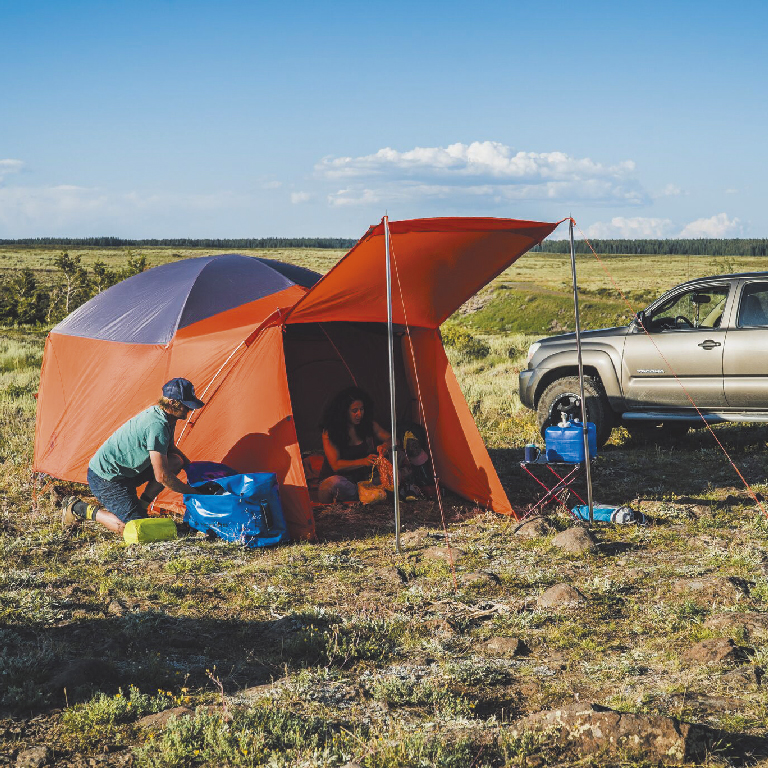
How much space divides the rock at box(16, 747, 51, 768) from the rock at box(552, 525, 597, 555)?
435 cm

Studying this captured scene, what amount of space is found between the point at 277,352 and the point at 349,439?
1.87 m

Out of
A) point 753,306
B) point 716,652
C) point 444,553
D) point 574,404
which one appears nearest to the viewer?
point 716,652

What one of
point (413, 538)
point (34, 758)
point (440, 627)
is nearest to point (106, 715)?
point (34, 758)

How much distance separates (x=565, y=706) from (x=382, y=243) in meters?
4.03

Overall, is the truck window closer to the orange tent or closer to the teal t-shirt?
the orange tent

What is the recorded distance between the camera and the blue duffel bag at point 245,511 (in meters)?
7.09

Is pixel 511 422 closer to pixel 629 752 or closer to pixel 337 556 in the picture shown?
pixel 337 556

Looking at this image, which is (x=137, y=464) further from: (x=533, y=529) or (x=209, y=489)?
(x=533, y=529)

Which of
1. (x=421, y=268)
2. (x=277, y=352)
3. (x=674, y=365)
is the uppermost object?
(x=421, y=268)

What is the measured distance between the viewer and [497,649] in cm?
501

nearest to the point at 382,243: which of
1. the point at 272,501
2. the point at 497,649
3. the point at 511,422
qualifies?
the point at 272,501

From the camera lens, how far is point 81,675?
4.40 metres

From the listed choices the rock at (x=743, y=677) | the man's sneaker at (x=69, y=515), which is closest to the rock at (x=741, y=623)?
the rock at (x=743, y=677)

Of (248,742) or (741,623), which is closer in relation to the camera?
(248,742)
